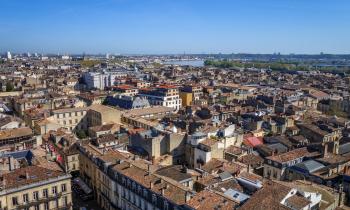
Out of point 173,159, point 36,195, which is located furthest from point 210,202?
point 173,159

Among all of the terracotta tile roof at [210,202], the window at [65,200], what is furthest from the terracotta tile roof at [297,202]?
the window at [65,200]

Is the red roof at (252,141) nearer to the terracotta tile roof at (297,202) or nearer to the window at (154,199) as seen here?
the terracotta tile roof at (297,202)

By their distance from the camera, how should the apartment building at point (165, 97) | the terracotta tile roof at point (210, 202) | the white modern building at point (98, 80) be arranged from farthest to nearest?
the white modern building at point (98, 80), the apartment building at point (165, 97), the terracotta tile roof at point (210, 202)

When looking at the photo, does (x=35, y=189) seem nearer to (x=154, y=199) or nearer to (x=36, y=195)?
(x=36, y=195)

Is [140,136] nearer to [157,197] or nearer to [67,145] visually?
[67,145]

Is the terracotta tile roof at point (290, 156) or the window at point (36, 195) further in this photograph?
the terracotta tile roof at point (290, 156)

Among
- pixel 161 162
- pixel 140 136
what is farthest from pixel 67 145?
pixel 161 162

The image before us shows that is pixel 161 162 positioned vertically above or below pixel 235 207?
below

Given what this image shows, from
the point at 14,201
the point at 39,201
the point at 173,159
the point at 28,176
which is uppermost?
the point at 28,176
